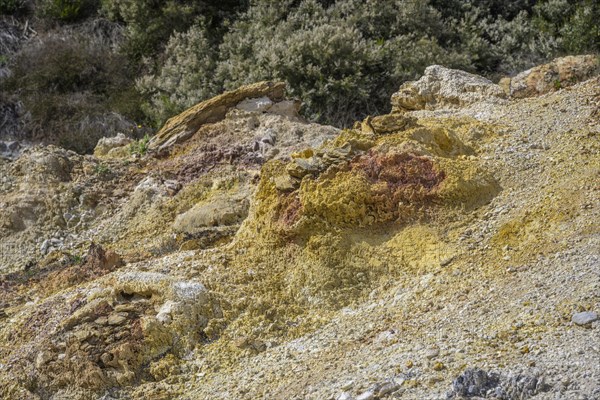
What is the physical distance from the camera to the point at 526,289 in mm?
4559

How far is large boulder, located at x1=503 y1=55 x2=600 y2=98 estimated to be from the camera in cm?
770

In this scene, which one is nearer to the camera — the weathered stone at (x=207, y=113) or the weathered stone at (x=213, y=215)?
the weathered stone at (x=213, y=215)

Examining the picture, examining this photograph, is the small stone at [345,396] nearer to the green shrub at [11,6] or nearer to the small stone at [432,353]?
the small stone at [432,353]

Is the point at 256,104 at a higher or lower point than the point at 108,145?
higher

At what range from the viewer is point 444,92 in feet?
25.0

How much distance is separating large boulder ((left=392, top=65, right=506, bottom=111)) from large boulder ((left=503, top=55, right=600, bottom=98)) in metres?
0.28

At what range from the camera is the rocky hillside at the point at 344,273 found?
4.22 meters

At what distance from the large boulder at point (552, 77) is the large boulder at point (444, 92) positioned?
28 cm

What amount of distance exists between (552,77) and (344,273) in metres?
3.62

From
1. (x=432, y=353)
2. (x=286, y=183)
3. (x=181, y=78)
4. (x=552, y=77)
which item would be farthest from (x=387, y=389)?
(x=181, y=78)

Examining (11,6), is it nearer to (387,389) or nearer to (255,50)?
(255,50)

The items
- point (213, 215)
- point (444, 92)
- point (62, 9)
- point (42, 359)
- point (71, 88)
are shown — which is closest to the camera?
point (42, 359)

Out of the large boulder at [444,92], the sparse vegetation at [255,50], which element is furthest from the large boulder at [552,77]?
Answer: the sparse vegetation at [255,50]

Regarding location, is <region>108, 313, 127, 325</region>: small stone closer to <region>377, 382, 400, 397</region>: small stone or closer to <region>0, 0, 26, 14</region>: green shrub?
<region>377, 382, 400, 397</region>: small stone
